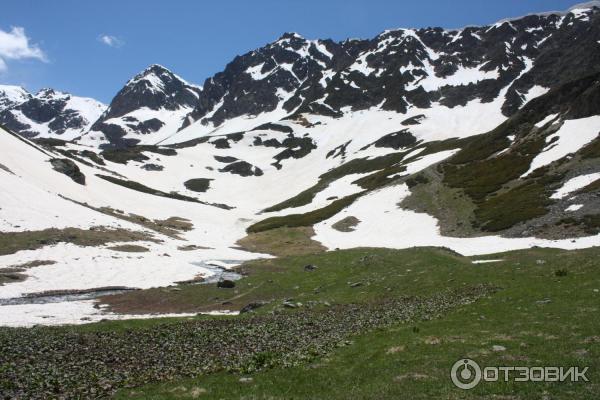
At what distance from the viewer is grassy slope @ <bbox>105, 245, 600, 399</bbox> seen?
15922mm

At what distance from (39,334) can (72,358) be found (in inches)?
286

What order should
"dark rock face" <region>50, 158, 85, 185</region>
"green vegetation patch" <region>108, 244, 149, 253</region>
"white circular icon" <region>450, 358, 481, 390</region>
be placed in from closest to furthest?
"white circular icon" <region>450, 358, 481, 390</region> < "green vegetation patch" <region>108, 244, 149, 253</region> < "dark rock face" <region>50, 158, 85, 185</region>

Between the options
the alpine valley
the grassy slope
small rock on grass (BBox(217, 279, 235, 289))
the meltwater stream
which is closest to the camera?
the grassy slope

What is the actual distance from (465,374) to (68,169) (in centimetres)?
14053

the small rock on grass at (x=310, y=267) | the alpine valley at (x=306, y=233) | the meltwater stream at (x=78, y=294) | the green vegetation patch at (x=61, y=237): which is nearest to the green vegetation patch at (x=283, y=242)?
the alpine valley at (x=306, y=233)

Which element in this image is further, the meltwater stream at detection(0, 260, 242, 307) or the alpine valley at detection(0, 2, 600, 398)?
the meltwater stream at detection(0, 260, 242, 307)

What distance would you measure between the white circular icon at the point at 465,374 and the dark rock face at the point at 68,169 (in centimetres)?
13546

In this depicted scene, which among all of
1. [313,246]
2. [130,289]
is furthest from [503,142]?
[130,289]

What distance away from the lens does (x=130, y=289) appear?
55.2 m
